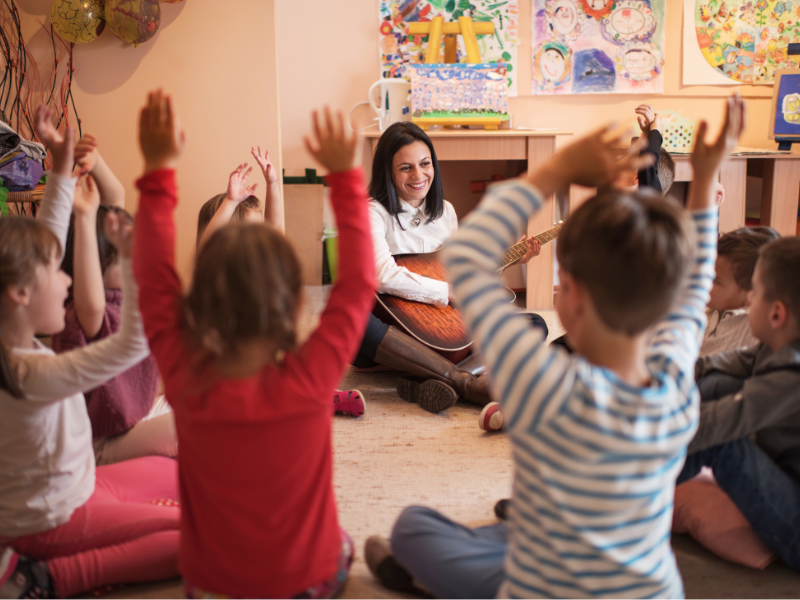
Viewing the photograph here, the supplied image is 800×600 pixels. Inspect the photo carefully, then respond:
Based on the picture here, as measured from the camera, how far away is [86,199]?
1.16m

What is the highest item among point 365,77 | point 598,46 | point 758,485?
point 598,46

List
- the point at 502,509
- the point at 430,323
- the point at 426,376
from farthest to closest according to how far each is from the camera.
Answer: the point at 430,323 → the point at 426,376 → the point at 502,509

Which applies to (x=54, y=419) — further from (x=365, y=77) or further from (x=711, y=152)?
(x=365, y=77)

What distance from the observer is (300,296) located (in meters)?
0.81

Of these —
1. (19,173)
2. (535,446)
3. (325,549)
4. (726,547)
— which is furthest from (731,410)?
(19,173)

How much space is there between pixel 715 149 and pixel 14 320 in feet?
3.15

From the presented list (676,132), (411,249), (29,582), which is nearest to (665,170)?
(676,132)

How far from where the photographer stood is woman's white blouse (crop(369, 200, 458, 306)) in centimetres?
200

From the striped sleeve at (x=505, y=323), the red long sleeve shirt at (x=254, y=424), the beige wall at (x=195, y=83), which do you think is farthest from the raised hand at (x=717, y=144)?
the beige wall at (x=195, y=83)

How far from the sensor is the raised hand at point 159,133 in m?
0.80

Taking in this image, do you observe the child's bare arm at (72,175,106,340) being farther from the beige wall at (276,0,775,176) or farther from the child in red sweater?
the beige wall at (276,0,775,176)

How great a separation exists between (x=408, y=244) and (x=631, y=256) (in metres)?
1.53

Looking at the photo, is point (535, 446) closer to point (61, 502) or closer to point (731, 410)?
point (731, 410)

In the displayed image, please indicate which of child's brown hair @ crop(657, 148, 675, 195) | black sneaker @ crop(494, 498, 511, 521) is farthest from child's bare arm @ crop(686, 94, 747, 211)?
child's brown hair @ crop(657, 148, 675, 195)
